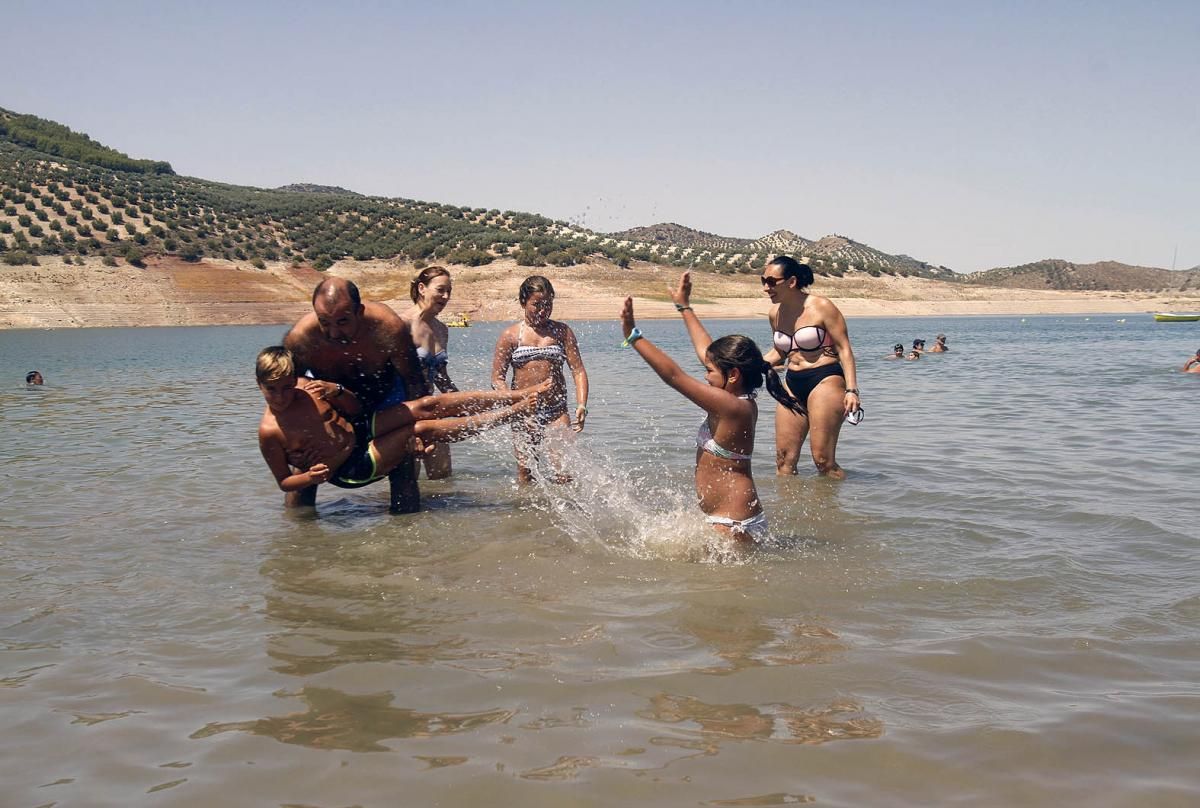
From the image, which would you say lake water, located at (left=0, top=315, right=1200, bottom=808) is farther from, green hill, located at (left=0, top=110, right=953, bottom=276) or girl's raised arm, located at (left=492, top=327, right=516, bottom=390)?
green hill, located at (left=0, top=110, right=953, bottom=276)

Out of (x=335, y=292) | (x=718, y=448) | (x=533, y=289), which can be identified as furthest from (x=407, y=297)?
(x=718, y=448)

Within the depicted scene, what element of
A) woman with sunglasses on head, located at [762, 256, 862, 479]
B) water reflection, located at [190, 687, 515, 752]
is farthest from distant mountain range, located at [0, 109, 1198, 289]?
water reflection, located at [190, 687, 515, 752]

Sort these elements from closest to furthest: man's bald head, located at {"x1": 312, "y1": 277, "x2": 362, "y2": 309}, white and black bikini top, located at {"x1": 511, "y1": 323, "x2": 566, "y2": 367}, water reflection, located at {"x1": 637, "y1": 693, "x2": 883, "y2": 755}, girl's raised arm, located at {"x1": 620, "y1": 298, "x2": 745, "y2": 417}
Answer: water reflection, located at {"x1": 637, "y1": 693, "x2": 883, "y2": 755}, girl's raised arm, located at {"x1": 620, "y1": 298, "x2": 745, "y2": 417}, man's bald head, located at {"x1": 312, "y1": 277, "x2": 362, "y2": 309}, white and black bikini top, located at {"x1": 511, "y1": 323, "x2": 566, "y2": 367}

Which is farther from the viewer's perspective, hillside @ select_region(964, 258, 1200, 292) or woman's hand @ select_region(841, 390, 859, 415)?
hillside @ select_region(964, 258, 1200, 292)

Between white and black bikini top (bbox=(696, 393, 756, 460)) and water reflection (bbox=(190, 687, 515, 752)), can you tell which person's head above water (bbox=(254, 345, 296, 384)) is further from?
water reflection (bbox=(190, 687, 515, 752))

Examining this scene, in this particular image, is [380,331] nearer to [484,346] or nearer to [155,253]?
[484,346]

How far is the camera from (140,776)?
3.20 metres

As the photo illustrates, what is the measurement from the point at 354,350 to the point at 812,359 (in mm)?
3874

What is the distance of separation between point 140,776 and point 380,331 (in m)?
3.86

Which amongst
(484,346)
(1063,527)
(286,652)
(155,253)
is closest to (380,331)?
(286,652)

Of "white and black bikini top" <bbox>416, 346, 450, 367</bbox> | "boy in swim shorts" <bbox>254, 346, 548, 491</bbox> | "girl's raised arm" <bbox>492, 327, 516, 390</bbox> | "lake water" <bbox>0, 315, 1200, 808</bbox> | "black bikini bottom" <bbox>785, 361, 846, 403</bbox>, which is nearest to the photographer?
"lake water" <bbox>0, 315, 1200, 808</bbox>

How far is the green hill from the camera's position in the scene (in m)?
52.1

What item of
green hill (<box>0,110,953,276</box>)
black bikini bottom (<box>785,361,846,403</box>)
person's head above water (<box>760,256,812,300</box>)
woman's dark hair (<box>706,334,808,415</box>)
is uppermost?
green hill (<box>0,110,953,276</box>)

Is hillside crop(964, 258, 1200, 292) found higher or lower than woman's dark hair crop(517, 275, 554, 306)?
higher
